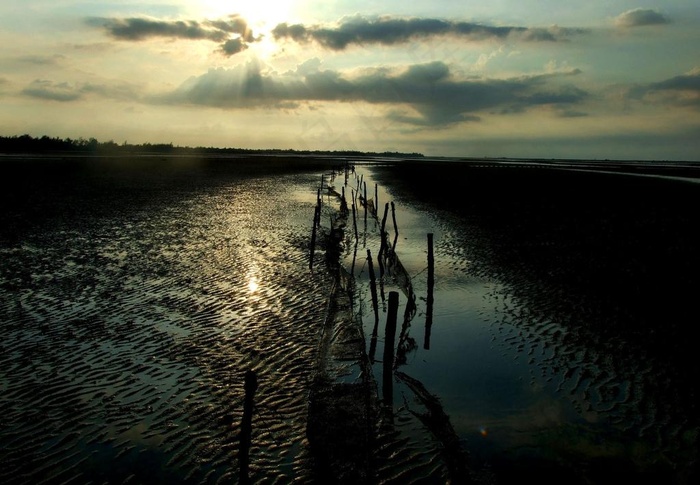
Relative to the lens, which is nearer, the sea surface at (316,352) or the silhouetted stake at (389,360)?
the sea surface at (316,352)

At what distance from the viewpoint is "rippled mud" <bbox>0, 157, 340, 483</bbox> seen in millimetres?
8812

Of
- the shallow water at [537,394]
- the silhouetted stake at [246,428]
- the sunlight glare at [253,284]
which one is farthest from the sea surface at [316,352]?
the silhouetted stake at [246,428]

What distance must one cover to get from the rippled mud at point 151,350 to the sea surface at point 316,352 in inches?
2.3

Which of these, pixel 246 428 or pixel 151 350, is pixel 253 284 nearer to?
pixel 151 350

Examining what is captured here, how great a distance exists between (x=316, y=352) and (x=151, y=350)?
459cm

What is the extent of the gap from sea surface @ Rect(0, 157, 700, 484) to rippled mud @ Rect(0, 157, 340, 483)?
0.06 meters

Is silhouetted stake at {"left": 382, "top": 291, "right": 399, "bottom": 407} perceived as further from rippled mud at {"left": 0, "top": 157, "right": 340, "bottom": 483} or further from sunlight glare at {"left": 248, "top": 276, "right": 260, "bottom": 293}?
sunlight glare at {"left": 248, "top": 276, "right": 260, "bottom": 293}

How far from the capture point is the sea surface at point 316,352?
8930mm

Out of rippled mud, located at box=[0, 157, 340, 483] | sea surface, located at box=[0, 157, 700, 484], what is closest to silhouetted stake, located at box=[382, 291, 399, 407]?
sea surface, located at box=[0, 157, 700, 484]

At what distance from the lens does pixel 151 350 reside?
13.4 metres

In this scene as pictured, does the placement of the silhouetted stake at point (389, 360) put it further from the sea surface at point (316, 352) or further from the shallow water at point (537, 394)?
the shallow water at point (537, 394)

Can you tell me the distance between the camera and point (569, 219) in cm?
3600

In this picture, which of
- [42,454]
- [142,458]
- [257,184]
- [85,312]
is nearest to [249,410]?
[142,458]

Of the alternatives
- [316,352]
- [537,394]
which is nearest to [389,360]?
[316,352]
